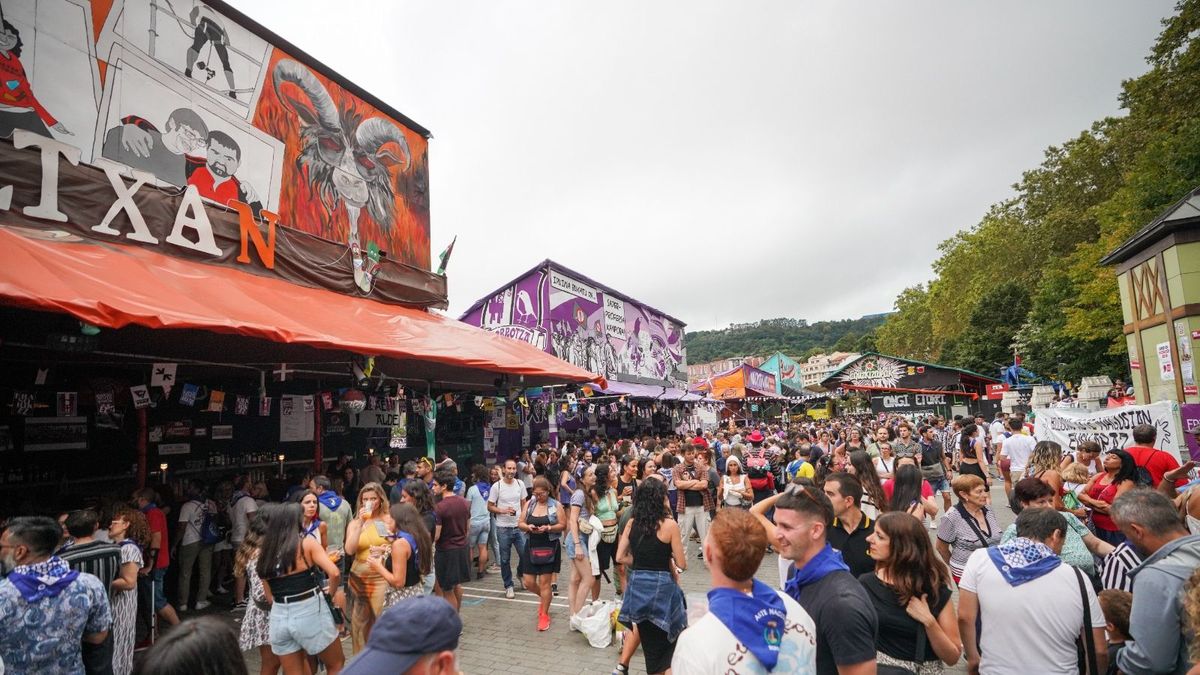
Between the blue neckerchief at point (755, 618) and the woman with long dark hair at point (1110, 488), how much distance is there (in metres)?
5.11

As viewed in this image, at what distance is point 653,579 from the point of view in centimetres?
456

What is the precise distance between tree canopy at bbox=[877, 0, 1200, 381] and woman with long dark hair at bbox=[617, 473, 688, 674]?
85.2 ft

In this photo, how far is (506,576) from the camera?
8.16 metres

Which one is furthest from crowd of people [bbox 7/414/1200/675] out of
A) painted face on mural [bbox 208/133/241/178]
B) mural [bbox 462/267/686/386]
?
mural [bbox 462/267/686/386]

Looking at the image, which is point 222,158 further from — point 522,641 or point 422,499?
point 522,641

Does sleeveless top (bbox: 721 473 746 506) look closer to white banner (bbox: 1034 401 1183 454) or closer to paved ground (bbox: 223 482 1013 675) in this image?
paved ground (bbox: 223 482 1013 675)

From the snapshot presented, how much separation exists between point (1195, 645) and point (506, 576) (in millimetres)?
7352

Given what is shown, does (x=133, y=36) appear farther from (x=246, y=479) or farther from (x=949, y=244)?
(x=949, y=244)

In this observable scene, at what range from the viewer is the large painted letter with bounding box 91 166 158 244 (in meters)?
6.82

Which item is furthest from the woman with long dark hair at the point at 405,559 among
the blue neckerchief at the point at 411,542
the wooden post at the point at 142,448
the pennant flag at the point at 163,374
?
the wooden post at the point at 142,448

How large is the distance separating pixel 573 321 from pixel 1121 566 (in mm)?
20163

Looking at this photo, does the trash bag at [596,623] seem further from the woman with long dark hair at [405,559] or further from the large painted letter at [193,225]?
the large painted letter at [193,225]

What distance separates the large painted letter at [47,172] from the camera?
6.13 metres

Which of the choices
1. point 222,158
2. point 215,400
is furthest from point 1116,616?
point 222,158
